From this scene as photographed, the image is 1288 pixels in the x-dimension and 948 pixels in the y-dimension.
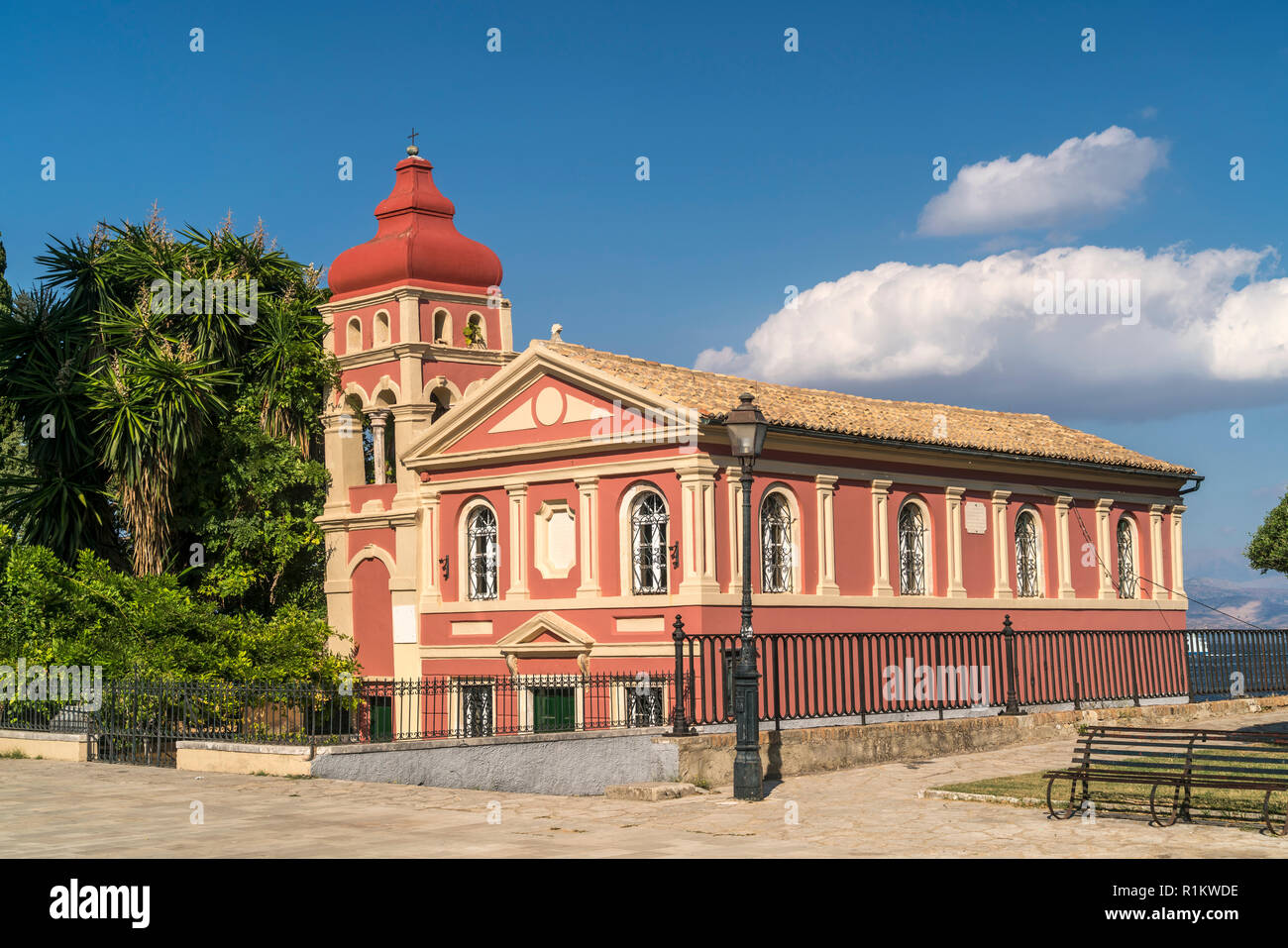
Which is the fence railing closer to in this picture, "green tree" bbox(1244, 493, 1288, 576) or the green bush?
the green bush

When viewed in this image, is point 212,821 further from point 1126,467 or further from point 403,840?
point 1126,467

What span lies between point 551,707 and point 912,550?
22.8 ft

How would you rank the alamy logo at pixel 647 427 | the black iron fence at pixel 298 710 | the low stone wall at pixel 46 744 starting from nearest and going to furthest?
the black iron fence at pixel 298 710 → the low stone wall at pixel 46 744 → the alamy logo at pixel 647 427

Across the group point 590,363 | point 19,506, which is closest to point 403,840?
point 590,363

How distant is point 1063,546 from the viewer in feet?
90.4

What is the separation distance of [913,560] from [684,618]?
5627 mm

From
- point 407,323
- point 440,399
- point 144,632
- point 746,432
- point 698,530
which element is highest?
point 407,323

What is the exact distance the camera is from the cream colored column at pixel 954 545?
25250 mm

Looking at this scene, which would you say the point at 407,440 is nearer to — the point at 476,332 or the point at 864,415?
the point at 476,332

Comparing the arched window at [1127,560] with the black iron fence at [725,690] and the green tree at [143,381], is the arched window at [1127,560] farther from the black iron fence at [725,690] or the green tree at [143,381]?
the green tree at [143,381]

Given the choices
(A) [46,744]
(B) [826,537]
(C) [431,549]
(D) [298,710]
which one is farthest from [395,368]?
(D) [298,710]
